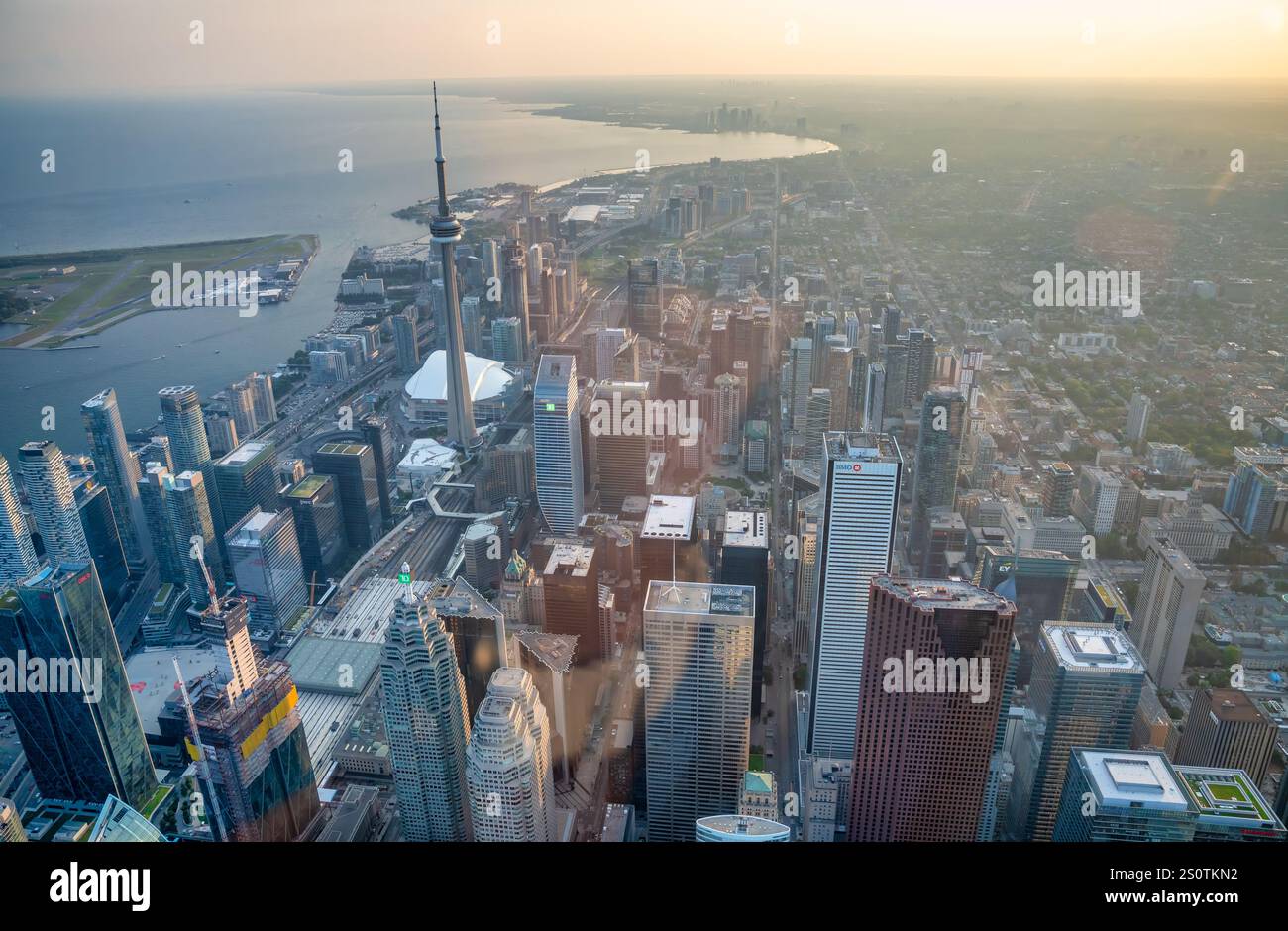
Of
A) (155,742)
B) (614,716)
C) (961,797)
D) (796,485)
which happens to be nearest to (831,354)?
(796,485)

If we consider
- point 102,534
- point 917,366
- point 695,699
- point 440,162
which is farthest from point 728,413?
point 102,534

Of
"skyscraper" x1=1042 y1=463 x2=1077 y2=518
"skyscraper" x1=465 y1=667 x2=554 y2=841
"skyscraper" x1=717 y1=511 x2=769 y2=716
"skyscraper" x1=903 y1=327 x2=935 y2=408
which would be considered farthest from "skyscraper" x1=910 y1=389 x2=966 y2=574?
"skyscraper" x1=465 y1=667 x2=554 y2=841

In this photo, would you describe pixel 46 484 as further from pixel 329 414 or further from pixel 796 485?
pixel 796 485

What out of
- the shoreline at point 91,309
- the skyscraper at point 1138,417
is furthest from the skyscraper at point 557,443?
the skyscraper at point 1138,417

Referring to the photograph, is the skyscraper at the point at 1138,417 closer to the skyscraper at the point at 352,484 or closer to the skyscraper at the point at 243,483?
the skyscraper at the point at 352,484

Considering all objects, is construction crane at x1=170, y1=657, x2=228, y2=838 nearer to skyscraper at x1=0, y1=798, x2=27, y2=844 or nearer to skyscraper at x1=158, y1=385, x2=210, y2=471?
skyscraper at x1=0, y1=798, x2=27, y2=844

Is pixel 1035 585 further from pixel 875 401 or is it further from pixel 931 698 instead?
pixel 875 401
